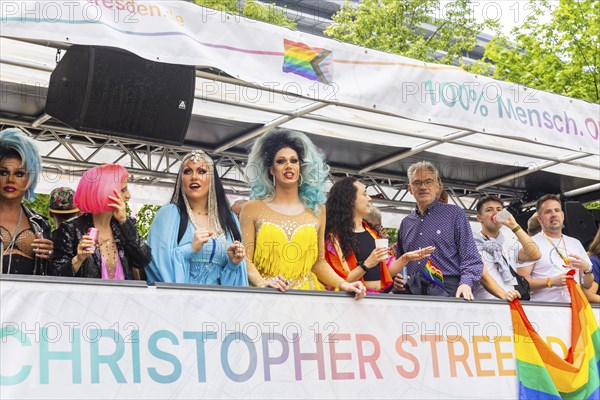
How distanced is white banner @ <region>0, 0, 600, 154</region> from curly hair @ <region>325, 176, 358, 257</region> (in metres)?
0.72

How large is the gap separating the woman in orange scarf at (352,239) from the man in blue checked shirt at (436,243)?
226mm

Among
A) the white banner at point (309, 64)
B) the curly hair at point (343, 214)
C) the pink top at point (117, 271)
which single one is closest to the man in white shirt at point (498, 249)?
the white banner at point (309, 64)

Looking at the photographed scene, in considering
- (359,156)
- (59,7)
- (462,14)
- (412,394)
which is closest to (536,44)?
(462,14)

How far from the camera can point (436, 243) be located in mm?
5168

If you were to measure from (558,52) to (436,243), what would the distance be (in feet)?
37.6

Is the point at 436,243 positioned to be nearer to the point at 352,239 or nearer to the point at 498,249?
the point at 352,239

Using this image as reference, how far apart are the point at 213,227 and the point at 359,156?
4691 millimetres

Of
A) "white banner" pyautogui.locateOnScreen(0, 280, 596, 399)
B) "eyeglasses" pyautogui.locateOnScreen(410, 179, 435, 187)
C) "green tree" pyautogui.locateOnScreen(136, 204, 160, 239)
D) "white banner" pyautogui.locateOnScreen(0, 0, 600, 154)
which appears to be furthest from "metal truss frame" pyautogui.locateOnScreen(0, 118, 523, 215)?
"green tree" pyautogui.locateOnScreen(136, 204, 160, 239)

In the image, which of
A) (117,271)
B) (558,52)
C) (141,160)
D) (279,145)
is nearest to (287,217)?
(279,145)

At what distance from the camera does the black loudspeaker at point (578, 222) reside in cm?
954

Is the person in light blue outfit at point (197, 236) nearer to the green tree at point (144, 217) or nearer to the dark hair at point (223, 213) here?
the dark hair at point (223, 213)

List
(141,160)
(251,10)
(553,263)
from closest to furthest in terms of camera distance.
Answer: (553,263) → (141,160) → (251,10)

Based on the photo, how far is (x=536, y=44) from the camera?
15391 mm

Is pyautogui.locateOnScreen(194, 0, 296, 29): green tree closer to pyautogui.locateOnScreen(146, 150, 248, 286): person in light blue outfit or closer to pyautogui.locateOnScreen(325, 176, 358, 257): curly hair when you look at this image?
pyautogui.locateOnScreen(325, 176, 358, 257): curly hair
